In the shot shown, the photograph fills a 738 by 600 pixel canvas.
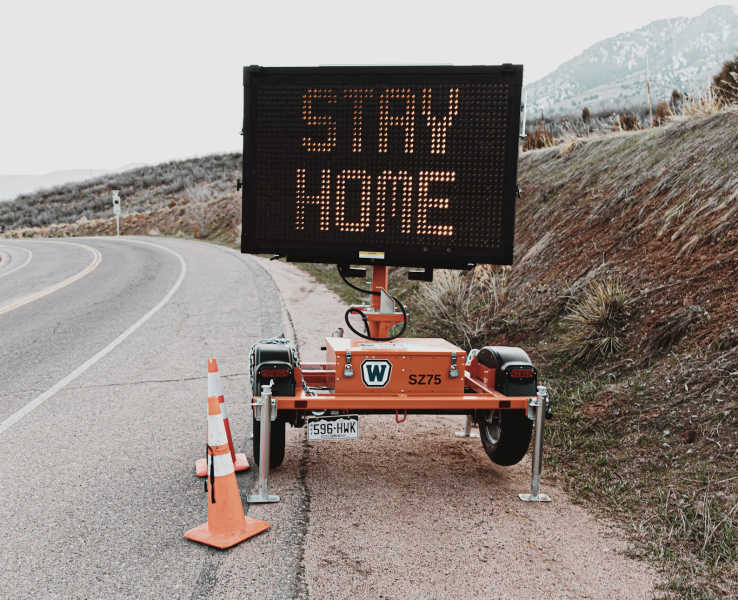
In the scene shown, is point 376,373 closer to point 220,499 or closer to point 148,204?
point 220,499

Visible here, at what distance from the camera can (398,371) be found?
449 cm

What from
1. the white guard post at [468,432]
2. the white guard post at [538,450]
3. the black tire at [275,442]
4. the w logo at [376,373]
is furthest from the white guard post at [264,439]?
the white guard post at [468,432]

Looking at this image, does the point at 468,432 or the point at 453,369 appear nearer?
the point at 453,369

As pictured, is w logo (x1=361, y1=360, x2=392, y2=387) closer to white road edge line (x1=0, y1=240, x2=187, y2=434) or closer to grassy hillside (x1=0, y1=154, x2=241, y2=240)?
white road edge line (x1=0, y1=240, x2=187, y2=434)

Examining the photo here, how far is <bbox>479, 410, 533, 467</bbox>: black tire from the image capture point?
4863mm

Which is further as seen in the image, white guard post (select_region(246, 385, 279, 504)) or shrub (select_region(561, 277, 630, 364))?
shrub (select_region(561, 277, 630, 364))

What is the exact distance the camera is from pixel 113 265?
77.4 feet

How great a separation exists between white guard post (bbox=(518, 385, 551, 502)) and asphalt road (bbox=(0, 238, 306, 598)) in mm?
1616

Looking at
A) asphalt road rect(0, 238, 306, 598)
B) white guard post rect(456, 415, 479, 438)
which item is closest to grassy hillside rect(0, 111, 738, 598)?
white guard post rect(456, 415, 479, 438)

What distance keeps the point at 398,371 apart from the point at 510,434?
107 centimetres

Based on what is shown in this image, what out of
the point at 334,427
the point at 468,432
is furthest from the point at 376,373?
the point at 468,432

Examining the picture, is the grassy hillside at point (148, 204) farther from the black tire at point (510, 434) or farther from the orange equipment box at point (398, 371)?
the orange equipment box at point (398, 371)

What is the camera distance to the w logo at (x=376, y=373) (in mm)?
4465

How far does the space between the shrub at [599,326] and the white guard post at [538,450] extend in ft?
8.22
